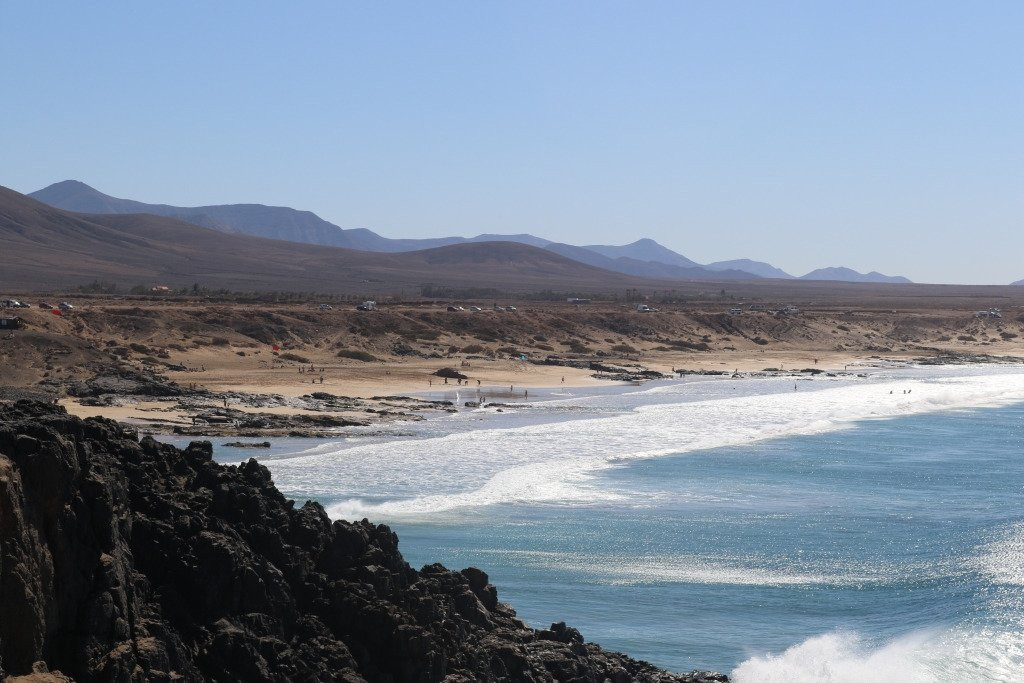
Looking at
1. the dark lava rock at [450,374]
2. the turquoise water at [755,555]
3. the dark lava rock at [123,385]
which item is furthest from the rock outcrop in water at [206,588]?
the dark lava rock at [450,374]

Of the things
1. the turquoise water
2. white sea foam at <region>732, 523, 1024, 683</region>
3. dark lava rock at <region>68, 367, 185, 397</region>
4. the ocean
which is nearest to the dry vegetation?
dark lava rock at <region>68, 367, 185, 397</region>

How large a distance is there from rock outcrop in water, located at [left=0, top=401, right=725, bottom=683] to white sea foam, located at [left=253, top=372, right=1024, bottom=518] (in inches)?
468

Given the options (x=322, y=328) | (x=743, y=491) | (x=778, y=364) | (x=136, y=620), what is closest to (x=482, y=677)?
(x=136, y=620)

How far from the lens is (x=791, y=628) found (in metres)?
22.2

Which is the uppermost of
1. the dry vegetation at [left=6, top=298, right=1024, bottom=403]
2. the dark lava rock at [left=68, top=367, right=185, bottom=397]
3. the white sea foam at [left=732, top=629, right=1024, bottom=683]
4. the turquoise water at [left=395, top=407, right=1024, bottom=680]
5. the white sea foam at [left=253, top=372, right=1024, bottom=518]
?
the dry vegetation at [left=6, top=298, right=1024, bottom=403]

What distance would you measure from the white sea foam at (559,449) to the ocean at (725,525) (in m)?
0.14

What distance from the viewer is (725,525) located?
98.6 feet

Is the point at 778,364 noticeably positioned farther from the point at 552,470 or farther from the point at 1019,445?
the point at 552,470

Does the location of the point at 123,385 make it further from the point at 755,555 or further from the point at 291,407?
the point at 755,555

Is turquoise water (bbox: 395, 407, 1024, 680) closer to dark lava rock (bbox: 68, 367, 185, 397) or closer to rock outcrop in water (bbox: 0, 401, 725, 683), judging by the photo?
rock outcrop in water (bbox: 0, 401, 725, 683)

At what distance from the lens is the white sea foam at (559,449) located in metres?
32.9

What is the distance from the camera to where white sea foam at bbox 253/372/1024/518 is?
32.9 m

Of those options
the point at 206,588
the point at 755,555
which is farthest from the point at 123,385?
the point at 206,588

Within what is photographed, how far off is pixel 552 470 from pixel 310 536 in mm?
20588
